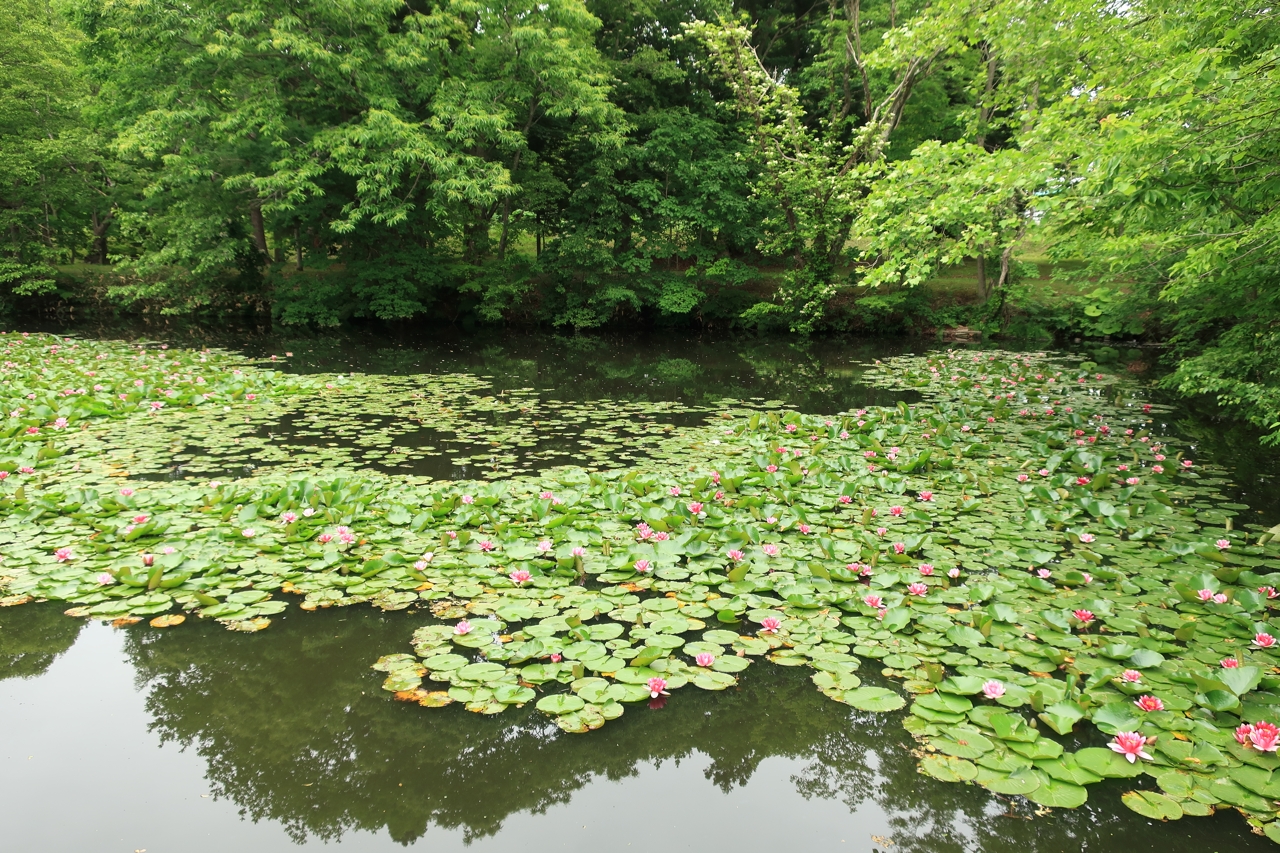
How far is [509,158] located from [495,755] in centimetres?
1618

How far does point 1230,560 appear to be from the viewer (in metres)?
3.36

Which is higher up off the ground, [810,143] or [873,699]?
[810,143]

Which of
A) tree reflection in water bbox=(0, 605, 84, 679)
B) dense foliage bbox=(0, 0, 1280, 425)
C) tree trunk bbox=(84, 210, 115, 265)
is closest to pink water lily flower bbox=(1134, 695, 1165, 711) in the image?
tree reflection in water bbox=(0, 605, 84, 679)

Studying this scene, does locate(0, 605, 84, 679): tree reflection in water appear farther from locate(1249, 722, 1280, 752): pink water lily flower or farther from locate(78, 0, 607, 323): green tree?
locate(78, 0, 607, 323): green tree

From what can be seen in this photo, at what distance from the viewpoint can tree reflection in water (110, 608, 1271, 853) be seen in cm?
191

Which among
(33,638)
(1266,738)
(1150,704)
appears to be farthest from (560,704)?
(33,638)

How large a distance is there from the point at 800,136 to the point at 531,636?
14.8 metres

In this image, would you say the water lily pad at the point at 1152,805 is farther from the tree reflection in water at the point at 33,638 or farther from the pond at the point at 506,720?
the tree reflection in water at the point at 33,638

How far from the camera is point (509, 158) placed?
16250mm

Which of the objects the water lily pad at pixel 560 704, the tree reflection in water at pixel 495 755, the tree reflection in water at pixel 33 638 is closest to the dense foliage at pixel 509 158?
the tree reflection in water at pixel 495 755

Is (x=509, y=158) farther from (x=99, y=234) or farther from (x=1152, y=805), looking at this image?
(x=1152, y=805)

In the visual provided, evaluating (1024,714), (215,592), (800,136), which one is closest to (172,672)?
(215,592)

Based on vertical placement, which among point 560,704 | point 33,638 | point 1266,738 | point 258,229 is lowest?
point 33,638

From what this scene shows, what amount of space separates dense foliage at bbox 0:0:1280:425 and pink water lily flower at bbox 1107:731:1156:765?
206 inches
